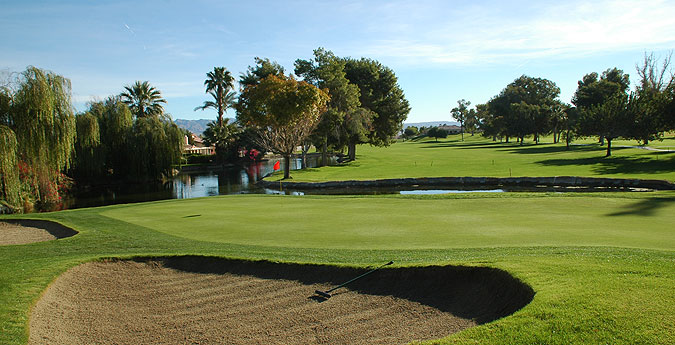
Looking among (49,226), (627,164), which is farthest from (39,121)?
(627,164)

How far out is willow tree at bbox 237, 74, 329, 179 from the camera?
39.2 metres

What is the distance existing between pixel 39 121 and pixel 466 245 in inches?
927

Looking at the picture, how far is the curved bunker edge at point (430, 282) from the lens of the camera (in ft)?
21.7

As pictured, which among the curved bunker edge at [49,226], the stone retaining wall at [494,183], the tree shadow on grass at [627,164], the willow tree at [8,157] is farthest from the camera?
the tree shadow on grass at [627,164]

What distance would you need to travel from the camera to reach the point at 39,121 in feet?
75.9

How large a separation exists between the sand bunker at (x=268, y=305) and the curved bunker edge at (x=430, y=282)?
2 centimetres

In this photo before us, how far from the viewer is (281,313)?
728cm

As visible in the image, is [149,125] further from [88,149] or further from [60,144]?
[60,144]

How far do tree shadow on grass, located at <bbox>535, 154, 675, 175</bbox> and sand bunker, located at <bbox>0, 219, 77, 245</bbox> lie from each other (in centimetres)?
3739

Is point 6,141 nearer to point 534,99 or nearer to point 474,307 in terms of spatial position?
point 474,307

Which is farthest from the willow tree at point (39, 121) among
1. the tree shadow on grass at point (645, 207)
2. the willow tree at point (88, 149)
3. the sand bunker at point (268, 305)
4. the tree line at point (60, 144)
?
the tree shadow on grass at point (645, 207)

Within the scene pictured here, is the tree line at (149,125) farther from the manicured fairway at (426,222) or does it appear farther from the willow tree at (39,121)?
the manicured fairway at (426,222)

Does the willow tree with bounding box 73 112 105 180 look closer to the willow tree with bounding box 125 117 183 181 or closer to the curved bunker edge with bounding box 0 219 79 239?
the willow tree with bounding box 125 117 183 181

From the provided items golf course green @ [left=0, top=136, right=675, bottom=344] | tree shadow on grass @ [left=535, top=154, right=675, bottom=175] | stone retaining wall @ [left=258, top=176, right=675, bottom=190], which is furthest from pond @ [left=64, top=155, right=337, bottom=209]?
tree shadow on grass @ [left=535, top=154, right=675, bottom=175]
